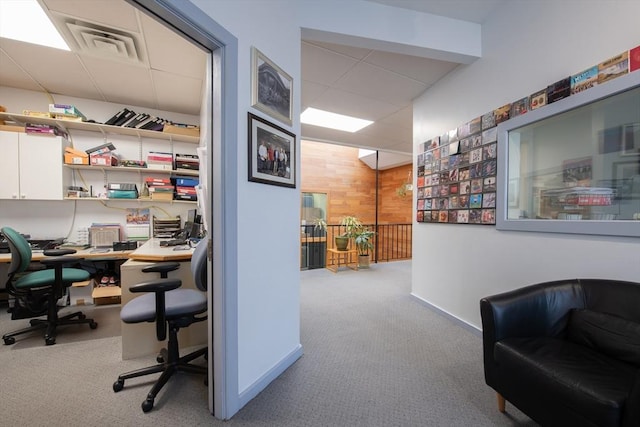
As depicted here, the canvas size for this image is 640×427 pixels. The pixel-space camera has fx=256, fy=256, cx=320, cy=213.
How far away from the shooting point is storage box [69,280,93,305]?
120 inches

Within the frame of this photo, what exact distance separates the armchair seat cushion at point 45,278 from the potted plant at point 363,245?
156 inches

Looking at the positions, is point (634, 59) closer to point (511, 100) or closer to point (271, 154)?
point (511, 100)

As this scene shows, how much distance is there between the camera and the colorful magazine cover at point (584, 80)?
153 centimetres

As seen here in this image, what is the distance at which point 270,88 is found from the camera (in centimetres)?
166

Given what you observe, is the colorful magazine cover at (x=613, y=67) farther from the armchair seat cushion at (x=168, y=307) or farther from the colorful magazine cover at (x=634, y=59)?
the armchair seat cushion at (x=168, y=307)

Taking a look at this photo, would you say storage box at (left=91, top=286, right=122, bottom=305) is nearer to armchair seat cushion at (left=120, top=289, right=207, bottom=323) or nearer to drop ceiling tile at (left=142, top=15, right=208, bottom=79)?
armchair seat cushion at (left=120, top=289, right=207, bottom=323)

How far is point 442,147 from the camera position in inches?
107

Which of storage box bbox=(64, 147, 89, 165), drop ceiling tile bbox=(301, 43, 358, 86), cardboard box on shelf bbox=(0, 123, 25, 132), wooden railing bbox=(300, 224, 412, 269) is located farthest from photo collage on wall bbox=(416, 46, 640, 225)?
cardboard box on shelf bbox=(0, 123, 25, 132)

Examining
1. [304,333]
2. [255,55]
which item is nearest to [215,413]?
[304,333]

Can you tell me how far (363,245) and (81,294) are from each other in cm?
423

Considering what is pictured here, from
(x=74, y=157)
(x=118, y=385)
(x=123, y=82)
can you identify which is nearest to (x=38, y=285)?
(x=118, y=385)

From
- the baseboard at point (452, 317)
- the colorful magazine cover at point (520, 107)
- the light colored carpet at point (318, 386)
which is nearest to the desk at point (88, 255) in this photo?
the light colored carpet at point (318, 386)

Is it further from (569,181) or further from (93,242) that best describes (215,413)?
(93,242)

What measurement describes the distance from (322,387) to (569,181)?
2112 millimetres
